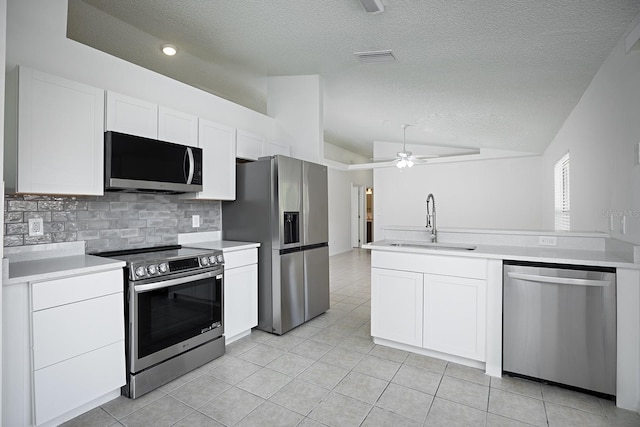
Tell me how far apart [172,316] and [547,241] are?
3046 mm

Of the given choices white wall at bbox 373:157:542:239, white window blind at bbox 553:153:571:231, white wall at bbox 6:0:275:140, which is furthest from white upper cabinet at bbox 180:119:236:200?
white wall at bbox 373:157:542:239

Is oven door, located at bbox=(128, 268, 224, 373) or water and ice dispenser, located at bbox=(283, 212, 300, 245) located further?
water and ice dispenser, located at bbox=(283, 212, 300, 245)

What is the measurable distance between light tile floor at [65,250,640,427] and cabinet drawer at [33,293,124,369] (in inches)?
17.1

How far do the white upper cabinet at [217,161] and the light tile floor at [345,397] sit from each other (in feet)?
4.84

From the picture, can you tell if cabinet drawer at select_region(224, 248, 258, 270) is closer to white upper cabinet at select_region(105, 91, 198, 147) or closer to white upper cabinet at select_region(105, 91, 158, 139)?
white upper cabinet at select_region(105, 91, 198, 147)

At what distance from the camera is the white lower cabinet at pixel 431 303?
253 centimetres

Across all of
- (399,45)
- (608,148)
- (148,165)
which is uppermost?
(399,45)

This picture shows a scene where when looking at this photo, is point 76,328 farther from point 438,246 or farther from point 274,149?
point 438,246

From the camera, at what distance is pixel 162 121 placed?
9.05 feet

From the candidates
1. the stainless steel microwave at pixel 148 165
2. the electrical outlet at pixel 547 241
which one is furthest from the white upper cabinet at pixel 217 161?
the electrical outlet at pixel 547 241

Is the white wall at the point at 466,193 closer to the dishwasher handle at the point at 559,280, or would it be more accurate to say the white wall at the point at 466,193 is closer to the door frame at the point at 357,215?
the door frame at the point at 357,215

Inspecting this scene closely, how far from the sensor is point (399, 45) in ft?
9.14

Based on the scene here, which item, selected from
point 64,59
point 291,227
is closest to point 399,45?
point 291,227

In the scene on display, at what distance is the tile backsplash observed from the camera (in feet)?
7.17
